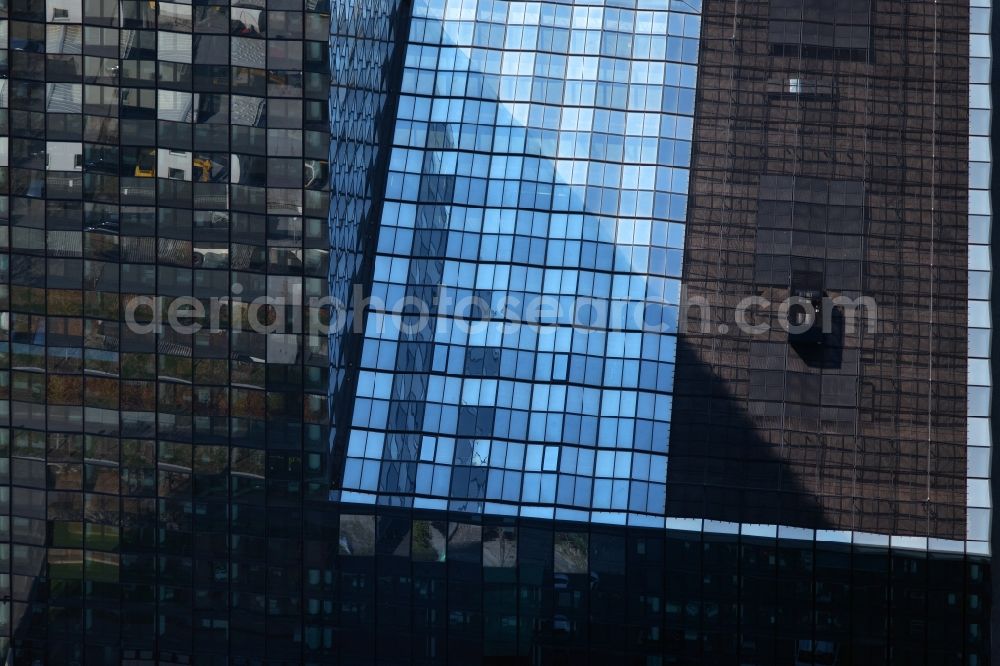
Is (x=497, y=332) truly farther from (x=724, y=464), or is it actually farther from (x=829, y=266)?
(x=829, y=266)

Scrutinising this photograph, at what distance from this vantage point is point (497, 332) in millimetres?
36406

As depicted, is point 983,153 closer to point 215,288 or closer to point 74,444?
point 215,288

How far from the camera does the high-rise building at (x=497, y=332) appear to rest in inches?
1280

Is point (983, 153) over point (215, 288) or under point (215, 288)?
over

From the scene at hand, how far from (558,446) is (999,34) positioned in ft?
59.6

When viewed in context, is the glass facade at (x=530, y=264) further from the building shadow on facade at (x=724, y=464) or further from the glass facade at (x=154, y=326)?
the glass facade at (x=154, y=326)

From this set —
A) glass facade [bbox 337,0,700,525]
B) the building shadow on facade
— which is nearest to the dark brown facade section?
the building shadow on facade

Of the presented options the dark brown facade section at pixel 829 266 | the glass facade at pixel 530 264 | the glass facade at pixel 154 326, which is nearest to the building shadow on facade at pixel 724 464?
the dark brown facade section at pixel 829 266

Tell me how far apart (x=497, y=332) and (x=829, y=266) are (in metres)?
9.83

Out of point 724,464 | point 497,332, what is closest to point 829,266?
point 724,464

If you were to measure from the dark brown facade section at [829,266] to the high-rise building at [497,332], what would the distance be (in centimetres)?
10

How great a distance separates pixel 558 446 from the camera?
35719 millimetres

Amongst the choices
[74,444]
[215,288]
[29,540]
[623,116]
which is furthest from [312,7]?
[29,540]

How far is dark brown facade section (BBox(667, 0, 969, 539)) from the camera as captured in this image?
35.4 meters
